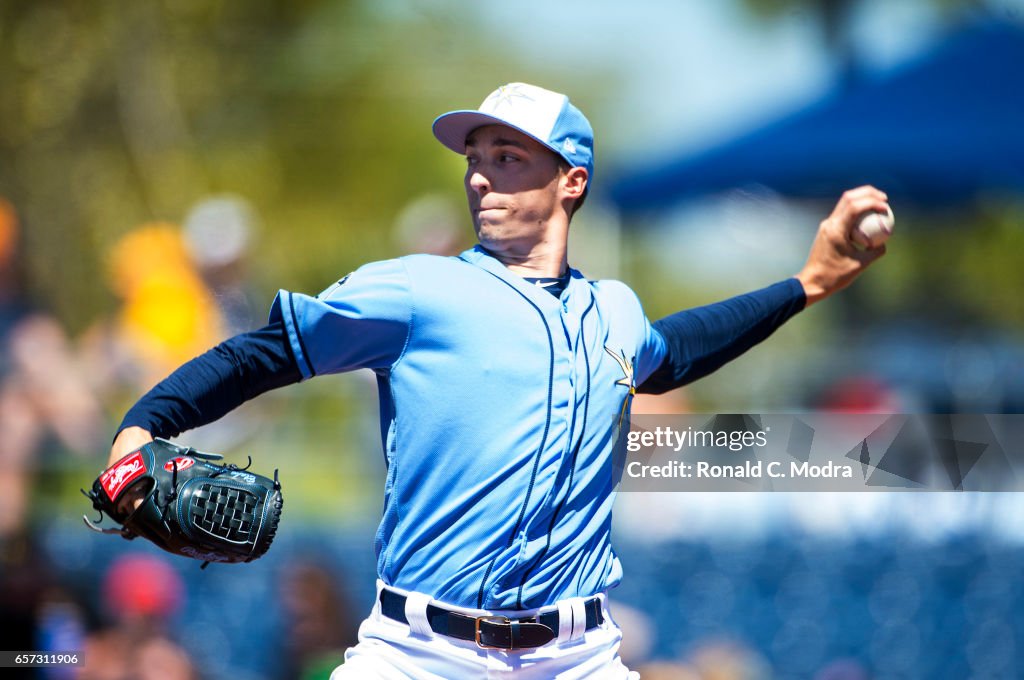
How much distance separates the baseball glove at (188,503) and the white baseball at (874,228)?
1.36 m

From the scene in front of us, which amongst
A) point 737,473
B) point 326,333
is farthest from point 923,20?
point 326,333

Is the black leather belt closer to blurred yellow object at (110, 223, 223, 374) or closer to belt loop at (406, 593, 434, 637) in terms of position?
belt loop at (406, 593, 434, 637)

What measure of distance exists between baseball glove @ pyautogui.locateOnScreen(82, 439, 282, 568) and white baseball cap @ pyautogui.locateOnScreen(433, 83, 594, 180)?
758mm

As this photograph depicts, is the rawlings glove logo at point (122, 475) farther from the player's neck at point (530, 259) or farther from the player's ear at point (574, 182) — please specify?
the player's ear at point (574, 182)

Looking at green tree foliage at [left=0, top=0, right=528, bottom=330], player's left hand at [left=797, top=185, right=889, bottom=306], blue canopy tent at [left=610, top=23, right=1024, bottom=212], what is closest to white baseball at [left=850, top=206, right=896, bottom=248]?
player's left hand at [left=797, top=185, right=889, bottom=306]

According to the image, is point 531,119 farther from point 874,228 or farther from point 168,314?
point 168,314

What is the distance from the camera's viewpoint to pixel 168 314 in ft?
17.8

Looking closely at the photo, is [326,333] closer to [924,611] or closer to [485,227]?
[485,227]

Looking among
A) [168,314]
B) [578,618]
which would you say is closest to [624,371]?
[578,618]

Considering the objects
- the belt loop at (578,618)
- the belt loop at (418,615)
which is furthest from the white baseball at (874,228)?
the belt loop at (418,615)

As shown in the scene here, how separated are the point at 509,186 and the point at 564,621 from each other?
80cm

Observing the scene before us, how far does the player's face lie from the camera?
2199 mm

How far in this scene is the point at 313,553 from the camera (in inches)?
171
